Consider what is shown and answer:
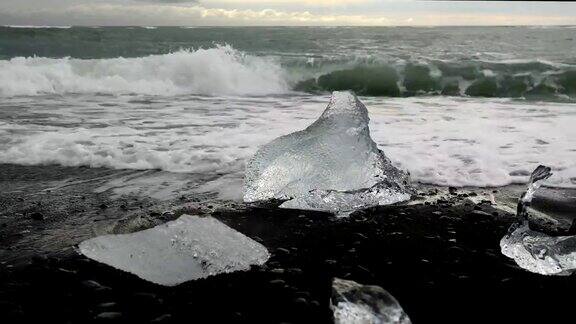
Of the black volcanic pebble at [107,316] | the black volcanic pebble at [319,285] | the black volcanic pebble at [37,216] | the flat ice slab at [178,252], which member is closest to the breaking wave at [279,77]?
the black volcanic pebble at [37,216]

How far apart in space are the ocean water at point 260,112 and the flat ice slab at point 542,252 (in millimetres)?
1420

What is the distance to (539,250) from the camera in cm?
258

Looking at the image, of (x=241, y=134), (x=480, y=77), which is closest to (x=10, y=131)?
(x=241, y=134)

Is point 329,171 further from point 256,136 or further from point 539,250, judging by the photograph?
point 256,136

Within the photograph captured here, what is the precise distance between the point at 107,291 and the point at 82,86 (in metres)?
12.3

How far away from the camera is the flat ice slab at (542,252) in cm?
250

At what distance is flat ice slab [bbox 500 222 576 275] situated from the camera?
2500 millimetres

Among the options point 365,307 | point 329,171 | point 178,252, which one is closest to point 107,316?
point 178,252

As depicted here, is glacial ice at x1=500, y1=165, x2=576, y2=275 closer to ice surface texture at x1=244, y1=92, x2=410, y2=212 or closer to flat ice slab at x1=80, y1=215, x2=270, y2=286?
ice surface texture at x1=244, y1=92, x2=410, y2=212

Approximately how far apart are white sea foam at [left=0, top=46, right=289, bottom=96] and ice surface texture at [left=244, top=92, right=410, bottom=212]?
9171 millimetres

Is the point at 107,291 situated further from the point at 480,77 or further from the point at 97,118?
the point at 480,77

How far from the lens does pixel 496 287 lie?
2.34 m

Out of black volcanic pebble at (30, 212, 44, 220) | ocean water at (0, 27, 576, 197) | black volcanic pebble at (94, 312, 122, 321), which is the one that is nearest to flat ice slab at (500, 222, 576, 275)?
ocean water at (0, 27, 576, 197)

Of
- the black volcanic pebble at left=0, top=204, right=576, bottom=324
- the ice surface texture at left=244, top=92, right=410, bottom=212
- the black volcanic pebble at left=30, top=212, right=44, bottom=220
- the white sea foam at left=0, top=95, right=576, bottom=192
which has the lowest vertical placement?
the black volcanic pebble at left=0, top=204, right=576, bottom=324
